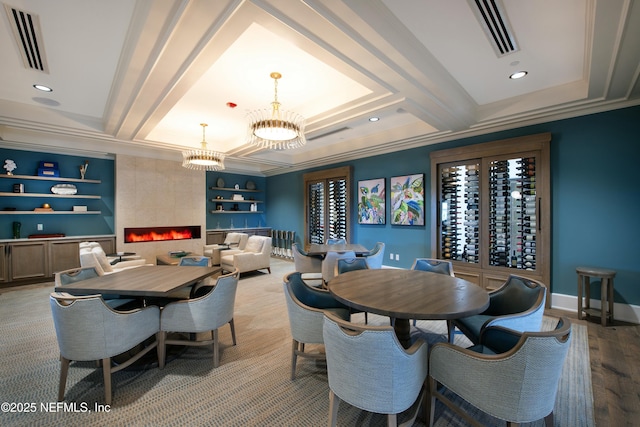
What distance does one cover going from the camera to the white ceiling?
2.03m

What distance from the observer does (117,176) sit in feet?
19.7

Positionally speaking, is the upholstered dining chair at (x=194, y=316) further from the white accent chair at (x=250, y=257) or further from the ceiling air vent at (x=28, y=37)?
the white accent chair at (x=250, y=257)

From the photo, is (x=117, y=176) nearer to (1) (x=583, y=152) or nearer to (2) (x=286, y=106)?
(2) (x=286, y=106)

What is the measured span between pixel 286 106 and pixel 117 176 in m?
4.53

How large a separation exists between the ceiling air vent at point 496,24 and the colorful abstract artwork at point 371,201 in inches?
137

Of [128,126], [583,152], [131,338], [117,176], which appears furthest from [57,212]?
[583,152]

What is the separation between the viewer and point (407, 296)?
1.95 metres

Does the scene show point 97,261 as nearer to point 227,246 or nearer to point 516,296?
point 227,246

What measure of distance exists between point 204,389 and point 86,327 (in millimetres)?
990

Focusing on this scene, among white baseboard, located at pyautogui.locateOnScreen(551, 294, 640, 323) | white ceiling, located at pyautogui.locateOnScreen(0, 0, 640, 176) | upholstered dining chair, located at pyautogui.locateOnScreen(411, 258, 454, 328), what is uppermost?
white ceiling, located at pyautogui.locateOnScreen(0, 0, 640, 176)

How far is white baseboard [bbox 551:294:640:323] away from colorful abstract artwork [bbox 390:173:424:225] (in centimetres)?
226

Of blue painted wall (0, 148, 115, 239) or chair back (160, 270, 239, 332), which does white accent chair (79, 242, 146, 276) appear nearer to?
blue painted wall (0, 148, 115, 239)

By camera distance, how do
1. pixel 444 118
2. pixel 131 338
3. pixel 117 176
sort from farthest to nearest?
pixel 117 176
pixel 444 118
pixel 131 338

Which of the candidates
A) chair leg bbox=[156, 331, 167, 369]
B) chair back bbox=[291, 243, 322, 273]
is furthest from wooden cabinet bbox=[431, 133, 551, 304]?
chair leg bbox=[156, 331, 167, 369]
